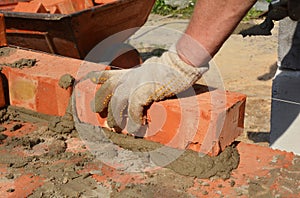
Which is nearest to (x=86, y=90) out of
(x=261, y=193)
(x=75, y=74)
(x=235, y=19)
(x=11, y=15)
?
(x=75, y=74)

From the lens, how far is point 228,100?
204 cm

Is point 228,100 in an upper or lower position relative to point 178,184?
upper

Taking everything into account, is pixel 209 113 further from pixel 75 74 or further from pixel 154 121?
pixel 75 74

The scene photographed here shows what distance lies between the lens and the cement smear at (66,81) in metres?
2.32

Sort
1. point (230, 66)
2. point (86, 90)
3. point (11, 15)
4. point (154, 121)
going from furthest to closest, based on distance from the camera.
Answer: point (230, 66) → point (11, 15) → point (86, 90) → point (154, 121)

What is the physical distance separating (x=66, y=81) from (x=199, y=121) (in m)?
0.80

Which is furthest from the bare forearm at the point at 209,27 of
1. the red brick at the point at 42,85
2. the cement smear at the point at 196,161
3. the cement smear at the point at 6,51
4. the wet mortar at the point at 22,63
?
the cement smear at the point at 6,51

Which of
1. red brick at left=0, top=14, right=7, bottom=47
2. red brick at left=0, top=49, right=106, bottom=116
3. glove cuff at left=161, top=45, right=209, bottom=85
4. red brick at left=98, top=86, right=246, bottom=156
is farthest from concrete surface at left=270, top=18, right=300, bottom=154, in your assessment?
red brick at left=0, top=14, right=7, bottom=47

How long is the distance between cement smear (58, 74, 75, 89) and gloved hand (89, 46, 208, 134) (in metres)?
0.21

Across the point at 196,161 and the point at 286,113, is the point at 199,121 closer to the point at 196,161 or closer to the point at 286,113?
the point at 196,161

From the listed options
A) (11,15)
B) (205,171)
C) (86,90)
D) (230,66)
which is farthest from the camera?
(230,66)

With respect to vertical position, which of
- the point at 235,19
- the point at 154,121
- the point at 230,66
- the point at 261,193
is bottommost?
the point at 230,66

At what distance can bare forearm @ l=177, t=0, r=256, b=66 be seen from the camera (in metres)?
1.91

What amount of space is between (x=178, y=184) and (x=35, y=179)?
2.13 ft
